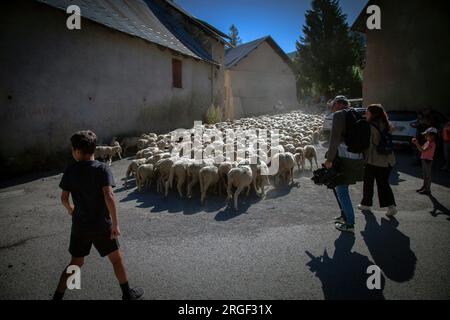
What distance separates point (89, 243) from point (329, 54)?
38.6 m

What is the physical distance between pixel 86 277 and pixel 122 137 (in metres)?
9.57

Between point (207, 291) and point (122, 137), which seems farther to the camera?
point (122, 137)

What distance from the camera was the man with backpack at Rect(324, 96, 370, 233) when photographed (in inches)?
141

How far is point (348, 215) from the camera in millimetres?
3863

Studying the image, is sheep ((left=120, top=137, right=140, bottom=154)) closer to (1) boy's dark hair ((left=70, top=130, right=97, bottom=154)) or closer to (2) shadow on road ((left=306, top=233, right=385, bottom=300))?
(1) boy's dark hair ((left=70, top=130, right=97, bottom=154))

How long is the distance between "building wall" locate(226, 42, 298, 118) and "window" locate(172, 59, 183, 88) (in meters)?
10.4

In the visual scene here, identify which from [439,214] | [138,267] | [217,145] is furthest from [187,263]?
[217,145]

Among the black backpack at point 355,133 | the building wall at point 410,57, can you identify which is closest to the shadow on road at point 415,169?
the black backpack at point 355,133

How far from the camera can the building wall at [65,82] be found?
7.87 metres

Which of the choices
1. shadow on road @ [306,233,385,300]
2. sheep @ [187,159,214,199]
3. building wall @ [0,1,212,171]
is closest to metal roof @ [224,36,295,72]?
building wall @ [0,1,212,171]
